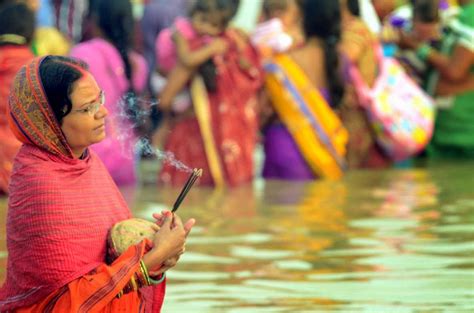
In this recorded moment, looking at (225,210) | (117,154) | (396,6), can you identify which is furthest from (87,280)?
(396,6)

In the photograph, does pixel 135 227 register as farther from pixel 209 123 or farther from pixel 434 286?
pixel 209 123

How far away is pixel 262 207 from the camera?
9.34 m

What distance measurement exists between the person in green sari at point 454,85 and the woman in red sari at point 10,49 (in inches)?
151

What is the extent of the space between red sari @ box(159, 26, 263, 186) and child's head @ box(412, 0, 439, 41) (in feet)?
6.22

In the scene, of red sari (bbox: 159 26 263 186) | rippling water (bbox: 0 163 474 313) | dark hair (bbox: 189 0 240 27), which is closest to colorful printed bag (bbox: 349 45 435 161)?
rippling water (bbox: 0 163 474 313)

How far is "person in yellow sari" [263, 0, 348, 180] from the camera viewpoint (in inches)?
423

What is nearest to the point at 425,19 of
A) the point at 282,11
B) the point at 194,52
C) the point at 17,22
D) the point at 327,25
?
the point at 282,11

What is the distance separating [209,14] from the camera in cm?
1055

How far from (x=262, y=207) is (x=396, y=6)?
446 centimetres

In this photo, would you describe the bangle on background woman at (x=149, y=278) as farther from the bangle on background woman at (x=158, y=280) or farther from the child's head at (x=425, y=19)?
the child's head at (x=425, y=19)

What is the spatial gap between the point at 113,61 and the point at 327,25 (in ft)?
5.29

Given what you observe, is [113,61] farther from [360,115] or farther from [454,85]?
[454,85]

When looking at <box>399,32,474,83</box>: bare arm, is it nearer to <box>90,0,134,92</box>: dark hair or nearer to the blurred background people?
the blurred background people

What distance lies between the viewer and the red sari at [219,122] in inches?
421
